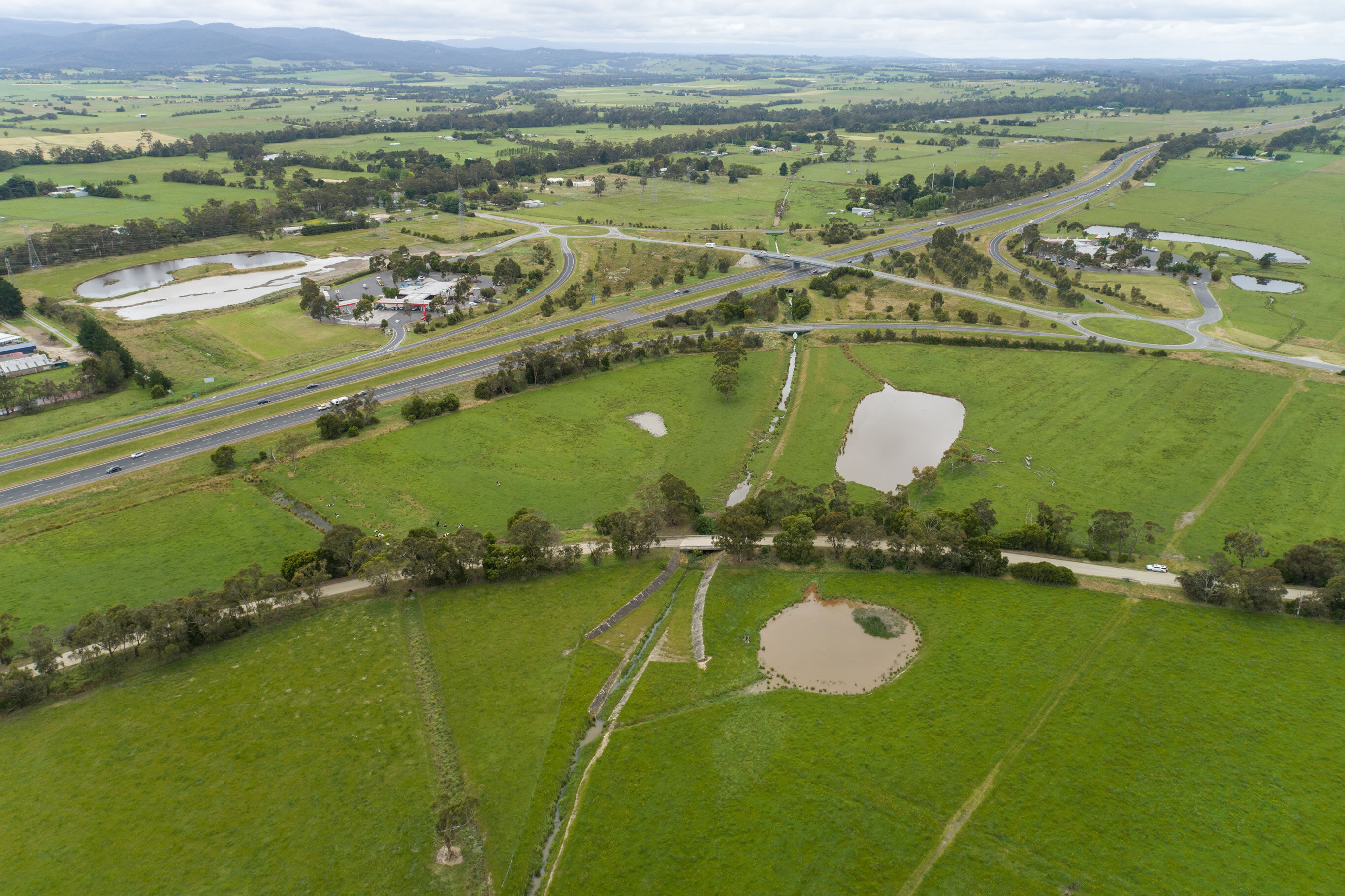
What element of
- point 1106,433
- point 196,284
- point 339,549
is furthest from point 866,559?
point 196,284

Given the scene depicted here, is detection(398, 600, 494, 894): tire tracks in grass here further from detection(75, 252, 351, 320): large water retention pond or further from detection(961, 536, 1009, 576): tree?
detection(75, 252, 351, 320): large water retention pond

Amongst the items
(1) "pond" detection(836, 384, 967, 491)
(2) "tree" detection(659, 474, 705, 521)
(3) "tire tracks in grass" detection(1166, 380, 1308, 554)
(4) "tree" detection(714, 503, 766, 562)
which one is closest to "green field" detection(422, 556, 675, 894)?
(2) "tree" detection(659, 474, 705, 521)

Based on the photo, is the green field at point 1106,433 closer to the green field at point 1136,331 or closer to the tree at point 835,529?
the green field at point 1136,331

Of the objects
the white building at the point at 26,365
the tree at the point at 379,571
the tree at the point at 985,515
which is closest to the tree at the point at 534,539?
the tree at the point at 379,571

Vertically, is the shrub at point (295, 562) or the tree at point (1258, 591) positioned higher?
the tree at point (1258, 591)

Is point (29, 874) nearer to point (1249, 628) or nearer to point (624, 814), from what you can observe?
point (624, 814)
